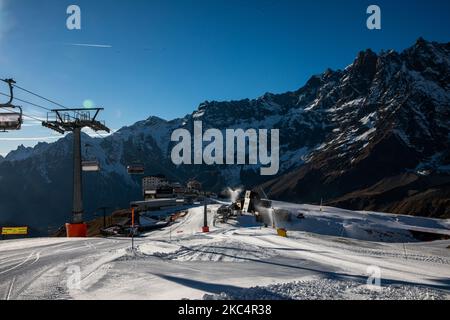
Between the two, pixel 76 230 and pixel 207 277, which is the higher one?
pixel 207 277

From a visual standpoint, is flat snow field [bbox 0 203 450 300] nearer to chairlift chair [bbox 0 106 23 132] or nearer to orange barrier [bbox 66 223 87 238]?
chairlift chair [bbox 0 106 23 132]

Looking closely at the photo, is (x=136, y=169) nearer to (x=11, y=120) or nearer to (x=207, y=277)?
(x=11, y=120)

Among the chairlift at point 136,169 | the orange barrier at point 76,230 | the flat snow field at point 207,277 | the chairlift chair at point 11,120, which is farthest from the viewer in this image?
the chairlift at point 136,169

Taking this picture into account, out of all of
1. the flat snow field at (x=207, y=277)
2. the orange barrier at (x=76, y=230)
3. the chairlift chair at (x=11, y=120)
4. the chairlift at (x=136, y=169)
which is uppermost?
the chairlift chair at (x=11, y=120)

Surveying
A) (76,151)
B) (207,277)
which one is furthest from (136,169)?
(207,277)

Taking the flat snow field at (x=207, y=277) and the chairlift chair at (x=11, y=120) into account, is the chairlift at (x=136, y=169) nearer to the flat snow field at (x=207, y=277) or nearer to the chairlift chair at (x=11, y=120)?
the chairlift chair at (x=11, y=120)

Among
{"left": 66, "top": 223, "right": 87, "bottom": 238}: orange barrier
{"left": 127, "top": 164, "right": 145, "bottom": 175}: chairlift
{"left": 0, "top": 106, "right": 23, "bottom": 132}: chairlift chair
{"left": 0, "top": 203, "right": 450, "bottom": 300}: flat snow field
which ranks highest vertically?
{"left": 0, "top": 106, "right": 23, "bottom": 132}: chairlift chair

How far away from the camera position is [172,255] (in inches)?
599

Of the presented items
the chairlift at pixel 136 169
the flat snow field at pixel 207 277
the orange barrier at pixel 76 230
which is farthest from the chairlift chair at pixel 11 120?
the chairlift at pixel 136 169

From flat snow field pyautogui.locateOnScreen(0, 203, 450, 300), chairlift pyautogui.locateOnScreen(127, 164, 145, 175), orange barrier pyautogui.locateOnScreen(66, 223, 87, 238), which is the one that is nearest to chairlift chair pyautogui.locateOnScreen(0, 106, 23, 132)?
flat snow field pyautogui.locateOnScreen(0, 203, 450, 300)

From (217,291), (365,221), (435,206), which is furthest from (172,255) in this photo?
(435,206)

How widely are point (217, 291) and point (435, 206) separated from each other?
143 m

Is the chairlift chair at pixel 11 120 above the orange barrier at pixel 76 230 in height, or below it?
above
